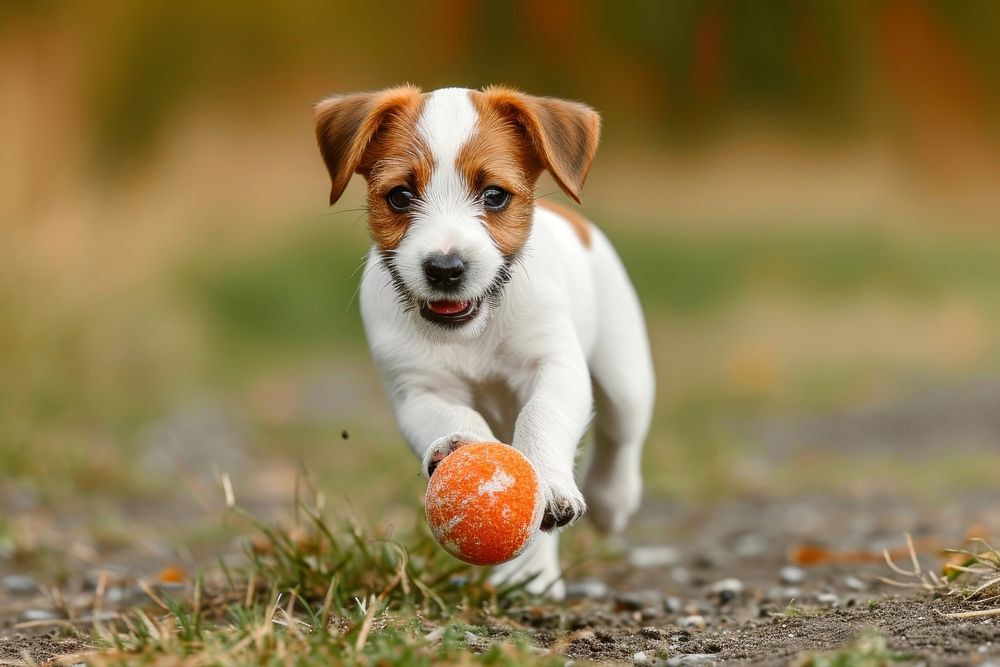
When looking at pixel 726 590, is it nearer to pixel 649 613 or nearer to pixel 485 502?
pixel 649 613

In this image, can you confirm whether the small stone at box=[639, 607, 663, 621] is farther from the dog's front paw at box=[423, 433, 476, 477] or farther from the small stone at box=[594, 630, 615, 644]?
the dog's front paw at box=[423, 433, 476, 477]

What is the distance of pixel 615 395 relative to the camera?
444 centimetres

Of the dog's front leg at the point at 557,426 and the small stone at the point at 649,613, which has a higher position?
the dog's front leg at the point at 557,426

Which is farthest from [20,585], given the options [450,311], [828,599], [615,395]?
[828,599]

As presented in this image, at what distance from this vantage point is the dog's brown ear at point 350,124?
354 cm

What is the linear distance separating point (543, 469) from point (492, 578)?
4.00 ft

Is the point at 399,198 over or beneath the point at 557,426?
over

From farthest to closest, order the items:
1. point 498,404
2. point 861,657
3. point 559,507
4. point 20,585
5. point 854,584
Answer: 1. point 20,585
2. point 854,584
3. point 498,404
4. point 559,507
5. point 861,657

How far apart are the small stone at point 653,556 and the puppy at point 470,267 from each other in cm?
141

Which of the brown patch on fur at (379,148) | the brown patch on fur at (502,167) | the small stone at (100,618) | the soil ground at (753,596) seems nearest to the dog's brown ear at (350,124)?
the brown patch on fur at (379,148)

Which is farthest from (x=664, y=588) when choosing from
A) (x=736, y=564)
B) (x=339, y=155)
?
(x=339, y=155)

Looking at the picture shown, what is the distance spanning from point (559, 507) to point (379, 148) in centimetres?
120

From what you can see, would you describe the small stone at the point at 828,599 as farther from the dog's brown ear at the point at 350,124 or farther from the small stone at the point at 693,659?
the dog's brown ear at the point at 350,124

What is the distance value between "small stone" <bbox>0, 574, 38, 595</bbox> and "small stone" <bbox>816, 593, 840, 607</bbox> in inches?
112
